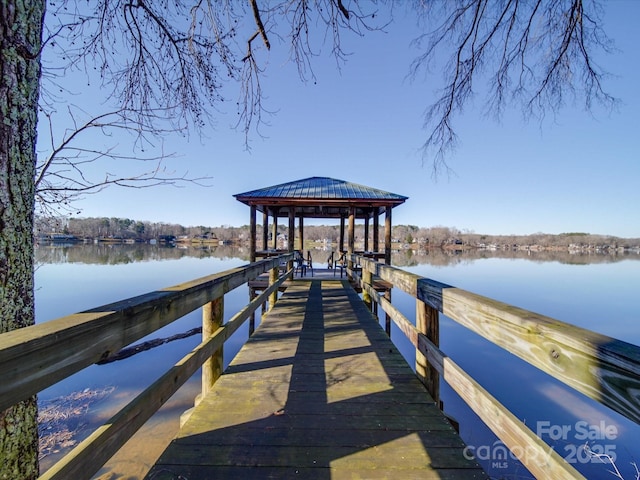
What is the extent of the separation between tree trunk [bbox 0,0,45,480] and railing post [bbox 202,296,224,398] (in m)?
1.19

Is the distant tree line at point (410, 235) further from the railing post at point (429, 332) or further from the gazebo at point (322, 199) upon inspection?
the railing post at point (429, 332)

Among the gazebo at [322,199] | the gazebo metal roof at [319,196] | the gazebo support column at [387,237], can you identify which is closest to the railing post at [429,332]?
the gazebo at [322,199]

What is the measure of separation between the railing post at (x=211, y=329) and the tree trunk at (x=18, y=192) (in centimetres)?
119

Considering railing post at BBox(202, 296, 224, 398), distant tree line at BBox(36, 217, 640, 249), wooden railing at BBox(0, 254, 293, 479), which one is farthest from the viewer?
distant tree line at BBox(36, 217, 640, 249)

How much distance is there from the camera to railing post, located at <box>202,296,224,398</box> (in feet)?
8.31

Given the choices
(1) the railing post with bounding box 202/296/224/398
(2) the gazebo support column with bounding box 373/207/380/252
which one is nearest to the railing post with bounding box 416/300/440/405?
(1) the railing post with bounding box 202/296/224/398

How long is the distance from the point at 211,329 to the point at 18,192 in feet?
5.25

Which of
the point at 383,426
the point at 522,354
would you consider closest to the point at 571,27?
the point at 522,354

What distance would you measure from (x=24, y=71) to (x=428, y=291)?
2.67 meters

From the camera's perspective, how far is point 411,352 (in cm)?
1148

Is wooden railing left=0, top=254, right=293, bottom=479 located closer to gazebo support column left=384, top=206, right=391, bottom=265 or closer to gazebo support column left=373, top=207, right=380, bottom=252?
gazebo support column left=384, top=206, right=391, bottom=265

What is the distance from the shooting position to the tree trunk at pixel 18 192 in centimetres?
129

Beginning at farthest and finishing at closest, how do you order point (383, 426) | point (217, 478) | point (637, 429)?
point (637, 429) → point (383, 426) → point (217, 478)

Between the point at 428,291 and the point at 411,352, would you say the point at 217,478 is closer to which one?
the point at 428,291
